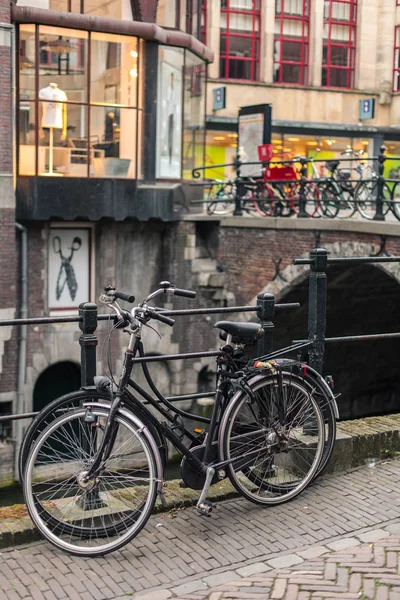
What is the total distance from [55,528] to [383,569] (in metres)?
1.59

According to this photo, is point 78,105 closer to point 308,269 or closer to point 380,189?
point 308,269

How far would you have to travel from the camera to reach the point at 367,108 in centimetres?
3481

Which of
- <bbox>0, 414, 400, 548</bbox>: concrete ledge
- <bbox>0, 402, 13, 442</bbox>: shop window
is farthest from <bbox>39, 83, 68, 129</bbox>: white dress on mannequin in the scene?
<bbox>0, 414, 400, 548</bbox>: concrete ledge

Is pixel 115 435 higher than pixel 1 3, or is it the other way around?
pixel 1 3

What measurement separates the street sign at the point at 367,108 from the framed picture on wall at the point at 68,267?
66.6 ft

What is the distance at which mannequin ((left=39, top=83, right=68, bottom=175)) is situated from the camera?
52.7 ft

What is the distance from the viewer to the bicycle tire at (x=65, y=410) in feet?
13.9

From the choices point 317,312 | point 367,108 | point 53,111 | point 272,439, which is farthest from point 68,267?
point 367,108

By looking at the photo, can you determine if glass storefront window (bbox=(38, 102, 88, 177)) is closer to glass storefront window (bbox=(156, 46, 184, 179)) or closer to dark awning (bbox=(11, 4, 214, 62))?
dark awning (bbox=(11, 4, 214, 62))

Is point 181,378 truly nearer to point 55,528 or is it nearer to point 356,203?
point 356,203

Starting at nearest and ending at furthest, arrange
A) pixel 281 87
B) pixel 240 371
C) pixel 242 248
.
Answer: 1. pixel 240 371
2. pixel 242 248
3. pixel 281 87

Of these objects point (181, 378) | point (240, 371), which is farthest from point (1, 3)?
point (240, 371)

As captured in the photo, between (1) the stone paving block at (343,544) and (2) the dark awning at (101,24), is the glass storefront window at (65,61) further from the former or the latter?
(1) the stone paving block at (343,544)

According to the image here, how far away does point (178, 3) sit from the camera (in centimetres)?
1770
